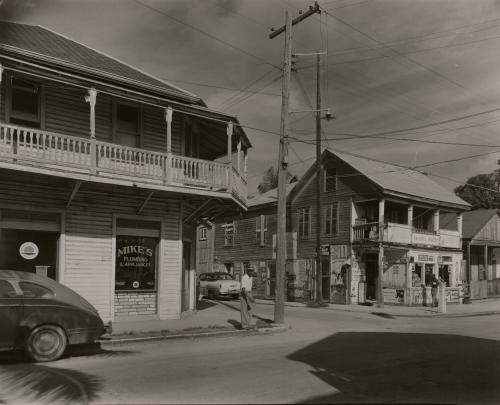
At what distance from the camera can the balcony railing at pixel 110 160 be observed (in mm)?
13141

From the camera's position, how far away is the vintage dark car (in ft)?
31.1

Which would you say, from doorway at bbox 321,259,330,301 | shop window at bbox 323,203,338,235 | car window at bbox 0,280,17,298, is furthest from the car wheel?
shop window at bbox 323,203,338,235

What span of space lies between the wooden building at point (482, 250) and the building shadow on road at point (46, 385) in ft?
95.0

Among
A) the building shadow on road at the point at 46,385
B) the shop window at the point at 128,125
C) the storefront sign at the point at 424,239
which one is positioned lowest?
the building shadow on road at the point at 46,385

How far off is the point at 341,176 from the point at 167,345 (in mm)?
19950

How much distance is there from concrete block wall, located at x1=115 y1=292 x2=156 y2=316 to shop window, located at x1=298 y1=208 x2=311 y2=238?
670 inches

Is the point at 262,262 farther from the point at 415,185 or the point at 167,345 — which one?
the point at 167,345

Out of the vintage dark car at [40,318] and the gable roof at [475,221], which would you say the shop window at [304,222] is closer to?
the gable roof at [475,221]

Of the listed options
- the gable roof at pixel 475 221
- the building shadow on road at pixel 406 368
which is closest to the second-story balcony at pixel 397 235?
the gable roof at pixel 475 221

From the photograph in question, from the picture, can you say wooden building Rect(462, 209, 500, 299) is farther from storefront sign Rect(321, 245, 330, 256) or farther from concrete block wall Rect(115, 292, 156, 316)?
concrete block wall Rect(115, 292, 156, 316)

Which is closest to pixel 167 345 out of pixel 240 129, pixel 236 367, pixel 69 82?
pixel 236 367

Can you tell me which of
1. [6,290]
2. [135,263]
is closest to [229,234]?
[135,263]

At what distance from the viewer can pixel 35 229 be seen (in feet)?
47.1

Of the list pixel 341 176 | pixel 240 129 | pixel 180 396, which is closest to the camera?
pixel 180 396
